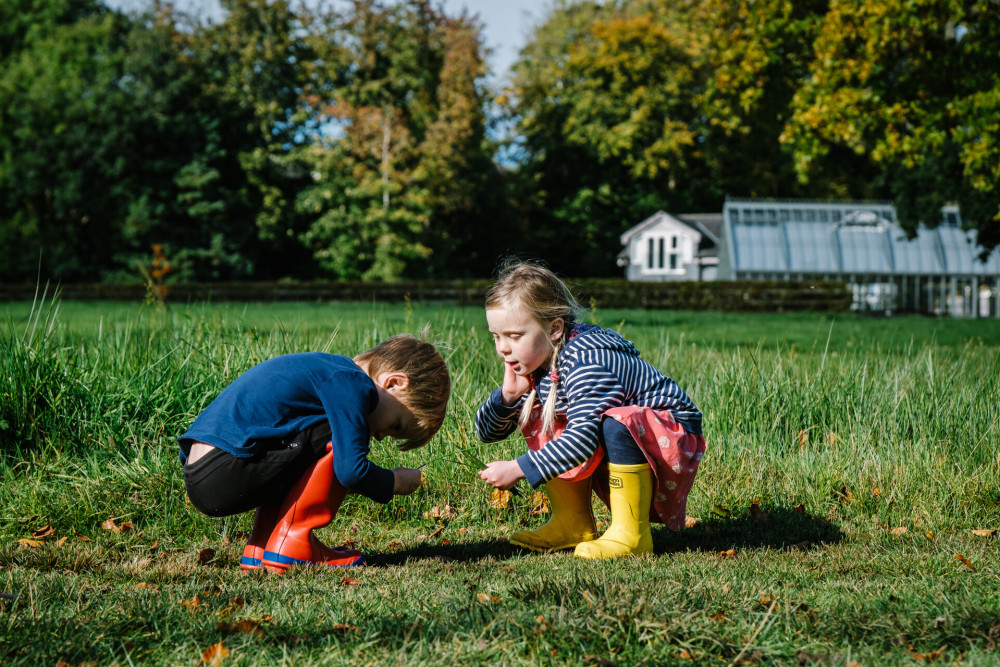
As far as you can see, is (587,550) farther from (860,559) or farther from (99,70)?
(99,70)

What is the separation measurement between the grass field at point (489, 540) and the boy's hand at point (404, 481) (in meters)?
0.27

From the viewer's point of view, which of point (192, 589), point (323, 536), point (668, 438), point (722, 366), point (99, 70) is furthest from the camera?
point (99, 70)

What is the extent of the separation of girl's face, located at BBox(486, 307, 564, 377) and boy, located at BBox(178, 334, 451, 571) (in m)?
0.26

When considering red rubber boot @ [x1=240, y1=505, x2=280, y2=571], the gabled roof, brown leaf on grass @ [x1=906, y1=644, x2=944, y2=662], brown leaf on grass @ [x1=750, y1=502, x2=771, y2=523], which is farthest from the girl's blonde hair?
the gabled roof

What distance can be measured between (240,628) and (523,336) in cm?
140

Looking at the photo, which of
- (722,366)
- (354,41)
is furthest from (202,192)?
(722,366)

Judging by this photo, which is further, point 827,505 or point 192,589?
point 827,505

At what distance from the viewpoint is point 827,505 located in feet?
13.2

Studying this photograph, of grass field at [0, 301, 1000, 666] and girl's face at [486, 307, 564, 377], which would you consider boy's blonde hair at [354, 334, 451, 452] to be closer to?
girl's face at [486, 307, 564, 377]

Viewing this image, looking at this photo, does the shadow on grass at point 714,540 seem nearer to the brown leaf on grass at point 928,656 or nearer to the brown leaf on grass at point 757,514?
the brown leaf on grass at point 757,514

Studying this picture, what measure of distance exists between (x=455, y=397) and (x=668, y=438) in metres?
1.65

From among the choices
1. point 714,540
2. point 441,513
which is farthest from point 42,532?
point 714,540

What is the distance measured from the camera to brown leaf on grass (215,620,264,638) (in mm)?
2209

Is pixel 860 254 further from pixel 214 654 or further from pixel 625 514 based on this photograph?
pixel 214 654
